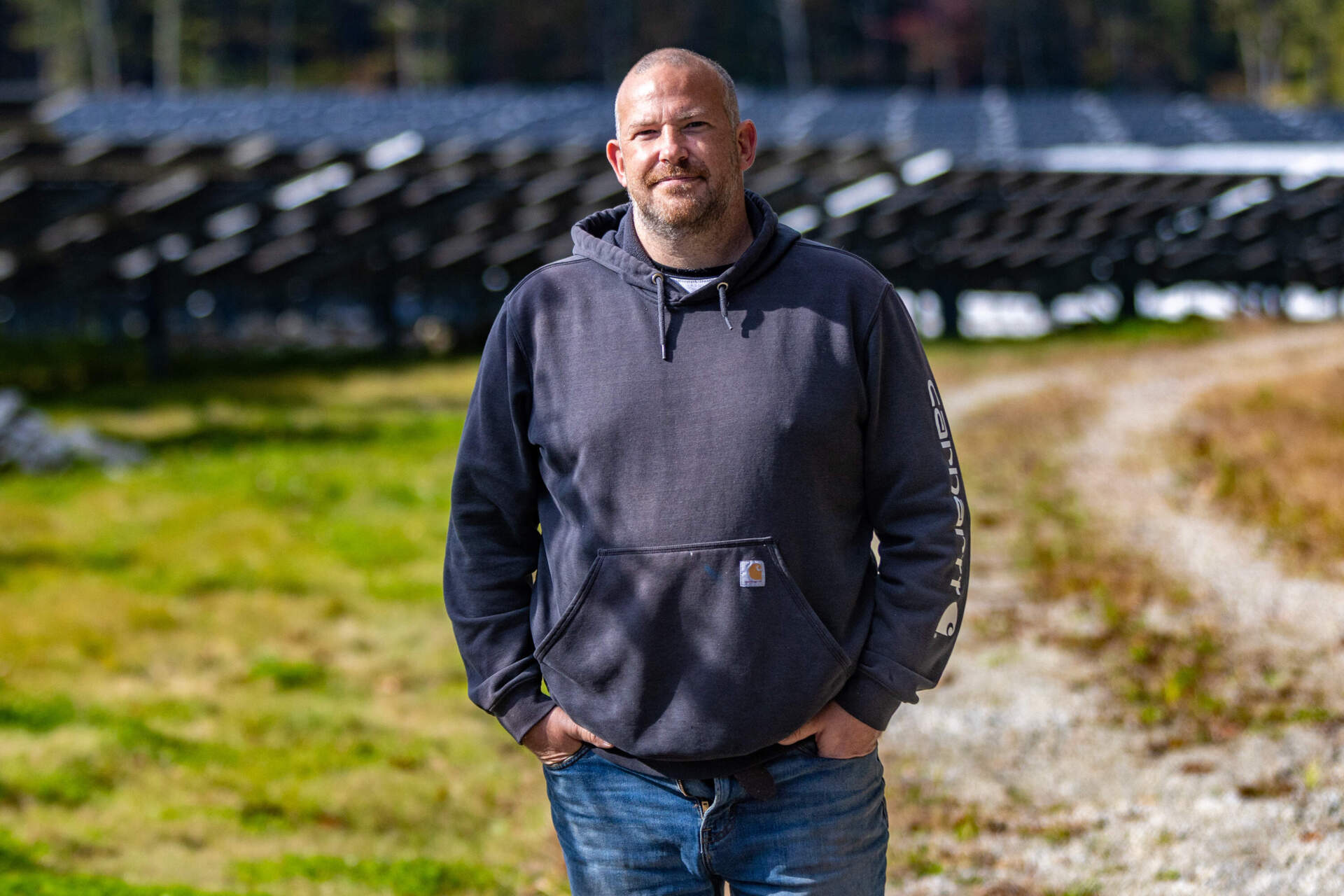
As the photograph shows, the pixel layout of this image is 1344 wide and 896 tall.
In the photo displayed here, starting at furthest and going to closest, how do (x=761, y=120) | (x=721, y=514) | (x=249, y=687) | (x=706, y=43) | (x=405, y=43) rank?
(x=706, y=43), (x=405, y=43), (x=761, y=120), (x=249, y=687), (x=721, y=514)

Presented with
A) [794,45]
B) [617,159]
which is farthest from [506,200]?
[794,45]

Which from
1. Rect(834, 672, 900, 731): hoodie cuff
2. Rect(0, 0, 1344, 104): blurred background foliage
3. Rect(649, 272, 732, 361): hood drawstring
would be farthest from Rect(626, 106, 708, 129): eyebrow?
Rect(0, 0, 1344, 104): blurred background foliage

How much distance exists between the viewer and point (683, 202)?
7.76ft

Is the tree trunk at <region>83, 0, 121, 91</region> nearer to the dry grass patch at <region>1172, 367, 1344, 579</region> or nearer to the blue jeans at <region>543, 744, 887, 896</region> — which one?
the dry grass patch at <region>1172, 367, 1344, 579</region>

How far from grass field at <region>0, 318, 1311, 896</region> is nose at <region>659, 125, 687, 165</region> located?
3077 millimetres

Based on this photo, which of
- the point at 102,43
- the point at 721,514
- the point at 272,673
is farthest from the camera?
the point at 102,43

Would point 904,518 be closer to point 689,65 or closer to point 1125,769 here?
point 689,65

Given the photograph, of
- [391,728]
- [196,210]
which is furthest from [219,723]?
[196,210]

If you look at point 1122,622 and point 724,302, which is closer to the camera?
point 724,302

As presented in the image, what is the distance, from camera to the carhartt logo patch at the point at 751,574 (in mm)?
2314

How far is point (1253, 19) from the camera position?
62906 millimetres

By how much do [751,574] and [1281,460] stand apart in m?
8.62

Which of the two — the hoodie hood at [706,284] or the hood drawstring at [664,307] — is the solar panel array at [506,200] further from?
the hood drawstring at [664,307]

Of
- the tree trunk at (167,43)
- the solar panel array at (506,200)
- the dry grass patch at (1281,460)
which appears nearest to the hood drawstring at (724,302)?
the dry grass patch at (1281,460)
